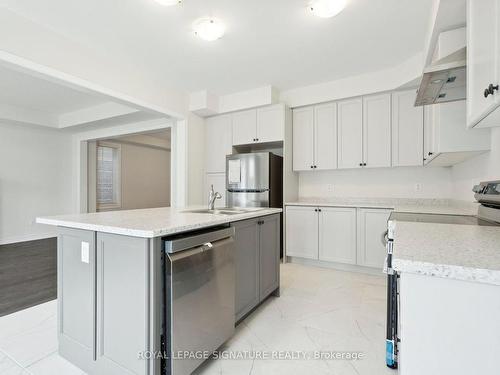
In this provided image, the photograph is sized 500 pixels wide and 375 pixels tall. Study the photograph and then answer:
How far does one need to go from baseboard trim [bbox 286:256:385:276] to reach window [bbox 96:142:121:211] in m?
4.85

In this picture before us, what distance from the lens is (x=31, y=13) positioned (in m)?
2.24

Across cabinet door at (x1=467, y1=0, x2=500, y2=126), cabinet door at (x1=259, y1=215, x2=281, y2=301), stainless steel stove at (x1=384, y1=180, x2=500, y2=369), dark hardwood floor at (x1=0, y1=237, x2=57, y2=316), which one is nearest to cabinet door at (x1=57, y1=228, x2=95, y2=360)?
dark hardwood floor at (x1=0, y1=237, x2=57, y2=316)

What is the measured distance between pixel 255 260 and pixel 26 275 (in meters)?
3.01

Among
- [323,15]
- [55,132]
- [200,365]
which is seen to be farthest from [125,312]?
[55,132]

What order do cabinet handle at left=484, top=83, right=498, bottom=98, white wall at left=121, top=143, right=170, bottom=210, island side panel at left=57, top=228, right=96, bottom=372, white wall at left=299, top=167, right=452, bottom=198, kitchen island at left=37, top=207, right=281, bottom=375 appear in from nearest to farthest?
cabinet handle at left=484, top=83, right=498, bottom=98 < kitchen island at left=37, top=207, right=281, bottom=375 < island side panel at left=57, top=228, right=96, bottom=372 < white wall at left=299, top=167, right=452, bottom=198 < white wall at left=121, top=143, right=170, bottom=210

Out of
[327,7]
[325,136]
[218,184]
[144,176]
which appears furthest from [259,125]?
[144,176]

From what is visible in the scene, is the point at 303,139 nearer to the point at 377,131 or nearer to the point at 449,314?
the point at 377,131

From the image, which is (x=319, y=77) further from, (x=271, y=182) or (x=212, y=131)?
(x=212, y=131)

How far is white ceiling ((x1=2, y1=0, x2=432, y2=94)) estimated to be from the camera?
7.18ft

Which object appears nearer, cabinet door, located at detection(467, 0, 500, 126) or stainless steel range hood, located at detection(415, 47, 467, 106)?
cabinet door, located at detection(467, 0, 500, 126)

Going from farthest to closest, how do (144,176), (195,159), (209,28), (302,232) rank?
1. (144,176)
2. (195,159)
3. (302,232)
4. (209,28)

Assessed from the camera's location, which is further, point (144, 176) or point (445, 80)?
point (144, 176)

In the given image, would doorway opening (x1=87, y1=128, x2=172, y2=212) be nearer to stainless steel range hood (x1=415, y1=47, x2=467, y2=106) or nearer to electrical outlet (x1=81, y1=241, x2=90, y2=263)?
electrical outlet (x1=81, y1=241, x2=90, y2=263)

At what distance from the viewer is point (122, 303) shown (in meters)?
1.37
